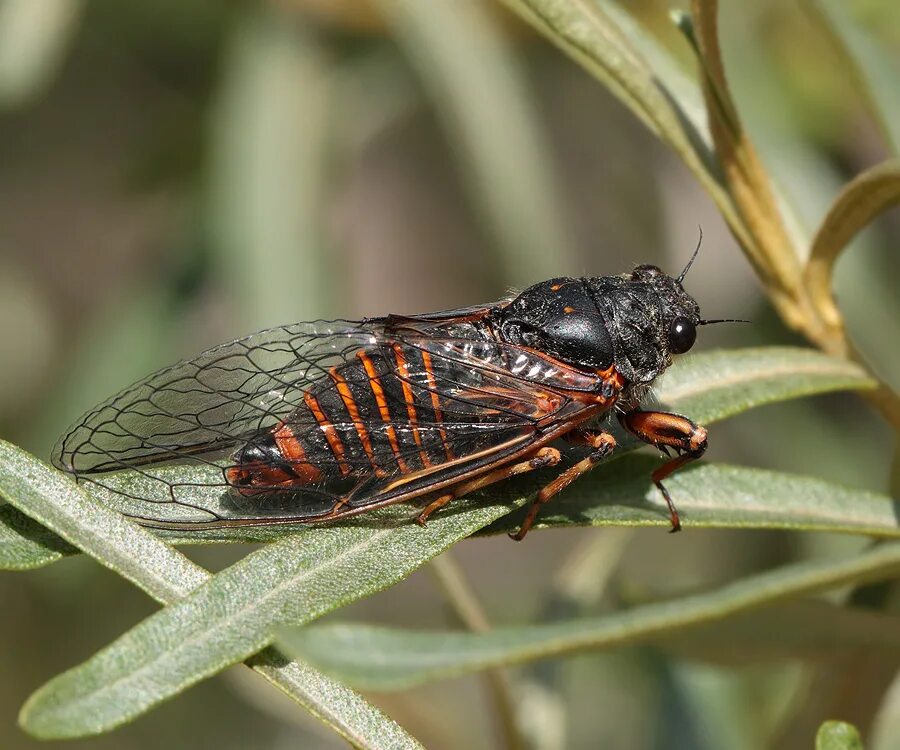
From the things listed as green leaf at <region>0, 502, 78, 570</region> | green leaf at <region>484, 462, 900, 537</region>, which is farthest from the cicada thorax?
green leaf at <region>0, 502, 78, 570</region>

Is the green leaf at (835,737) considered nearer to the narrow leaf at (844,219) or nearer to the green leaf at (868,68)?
the narrow leaf at (844,219)

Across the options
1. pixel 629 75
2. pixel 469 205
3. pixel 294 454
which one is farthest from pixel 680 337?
pixel 469 205

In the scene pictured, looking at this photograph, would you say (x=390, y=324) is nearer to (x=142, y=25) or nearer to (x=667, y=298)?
(x=667, y=298)

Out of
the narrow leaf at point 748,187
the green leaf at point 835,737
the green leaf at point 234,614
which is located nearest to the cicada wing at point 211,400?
the green leaf at point 234,614

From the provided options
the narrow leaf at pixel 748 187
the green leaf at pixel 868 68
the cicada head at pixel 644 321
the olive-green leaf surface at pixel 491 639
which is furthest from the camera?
the cicada head at pixel 644 321

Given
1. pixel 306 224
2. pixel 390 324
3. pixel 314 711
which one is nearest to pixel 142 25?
pixel 306 224

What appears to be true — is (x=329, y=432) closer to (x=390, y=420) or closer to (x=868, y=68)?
(x=390, y=420)
